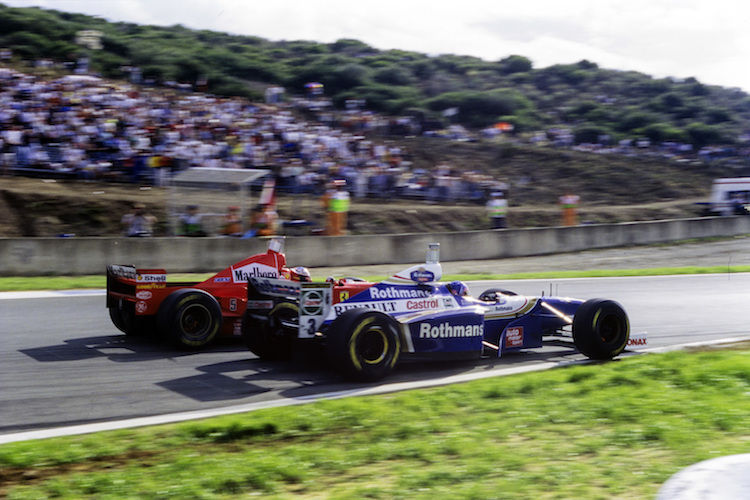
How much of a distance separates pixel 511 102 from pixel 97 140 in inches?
1427

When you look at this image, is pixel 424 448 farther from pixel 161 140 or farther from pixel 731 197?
pixel 731 197

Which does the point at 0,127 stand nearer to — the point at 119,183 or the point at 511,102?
the point at 119,183

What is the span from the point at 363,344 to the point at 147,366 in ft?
8.41

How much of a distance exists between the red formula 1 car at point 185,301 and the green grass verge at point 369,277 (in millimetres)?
5927

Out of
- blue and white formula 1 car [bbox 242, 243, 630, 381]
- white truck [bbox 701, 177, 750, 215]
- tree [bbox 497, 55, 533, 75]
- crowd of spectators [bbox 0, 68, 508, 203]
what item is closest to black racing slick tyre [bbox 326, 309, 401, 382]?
blue and white formula 1 car [bbox 242, 243, 630, 381]

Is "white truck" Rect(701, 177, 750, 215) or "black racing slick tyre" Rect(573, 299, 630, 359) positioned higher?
"white truck" Rect(701, 177, 750, 215)

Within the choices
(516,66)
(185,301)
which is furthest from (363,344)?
(516,66)

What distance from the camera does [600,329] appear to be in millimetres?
9047

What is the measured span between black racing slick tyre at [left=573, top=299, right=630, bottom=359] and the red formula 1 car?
357cm

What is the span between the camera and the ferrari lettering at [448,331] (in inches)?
330

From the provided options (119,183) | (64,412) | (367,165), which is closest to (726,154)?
(367,165)

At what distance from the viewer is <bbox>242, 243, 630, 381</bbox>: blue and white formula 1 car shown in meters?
7.83

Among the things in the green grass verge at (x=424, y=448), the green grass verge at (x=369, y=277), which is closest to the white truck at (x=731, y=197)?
the green grass verge at (x=369, y=277)

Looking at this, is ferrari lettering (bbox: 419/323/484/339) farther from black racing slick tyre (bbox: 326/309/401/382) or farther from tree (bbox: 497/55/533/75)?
tree (bbox: 497/55/533/75)
